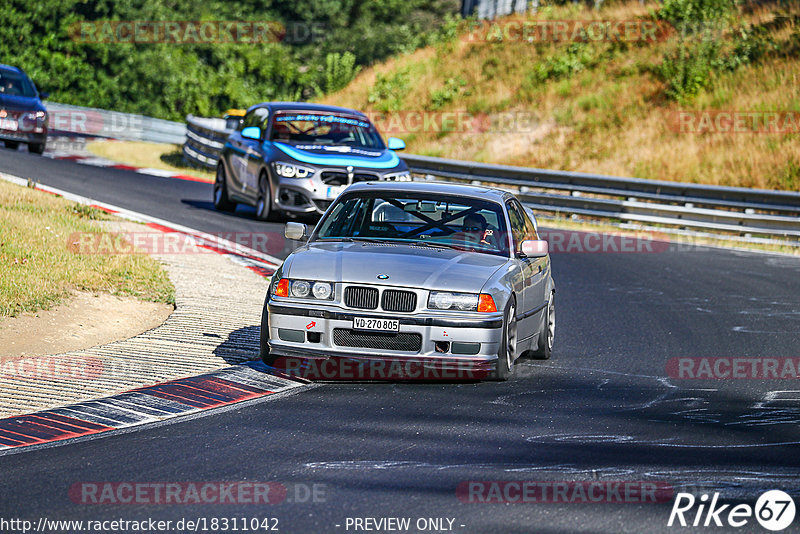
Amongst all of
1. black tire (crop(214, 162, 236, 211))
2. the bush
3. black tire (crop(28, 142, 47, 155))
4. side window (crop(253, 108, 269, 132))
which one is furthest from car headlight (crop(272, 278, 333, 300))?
the bush

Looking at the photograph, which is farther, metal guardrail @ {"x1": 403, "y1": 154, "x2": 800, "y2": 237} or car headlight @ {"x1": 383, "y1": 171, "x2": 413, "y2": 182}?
metal guardrail @ {"x1": 403, "y1": 154, "x2": 800, "y2": 237}

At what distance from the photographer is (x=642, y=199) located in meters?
24.0

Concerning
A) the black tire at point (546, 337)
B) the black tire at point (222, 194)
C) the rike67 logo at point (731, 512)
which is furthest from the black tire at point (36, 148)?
the rike67 logo at point (731, 512)

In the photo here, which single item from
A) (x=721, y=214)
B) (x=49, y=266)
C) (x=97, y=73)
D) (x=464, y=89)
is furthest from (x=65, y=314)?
(x=97, y=73)

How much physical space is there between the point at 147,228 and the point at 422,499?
1160 cm

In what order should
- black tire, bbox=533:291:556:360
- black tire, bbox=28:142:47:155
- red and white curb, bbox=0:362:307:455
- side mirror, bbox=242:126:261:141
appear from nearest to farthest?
red and white curb, bbox=0:362:307:455
black tire, bbox=533:291:556:360
side mirror, bbox=242:126:261:141
black tire, bbox=28:142:47:155

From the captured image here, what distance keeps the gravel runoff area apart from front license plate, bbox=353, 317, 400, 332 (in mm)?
1419

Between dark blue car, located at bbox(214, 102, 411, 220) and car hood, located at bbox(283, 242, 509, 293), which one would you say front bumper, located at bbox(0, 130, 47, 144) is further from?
car hood, located at bbox(283, 242, 509, 293)

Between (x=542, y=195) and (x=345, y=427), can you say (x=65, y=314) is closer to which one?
(x=345, y=427)

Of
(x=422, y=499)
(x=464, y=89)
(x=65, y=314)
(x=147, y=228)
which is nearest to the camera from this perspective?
(x=422, y=499)

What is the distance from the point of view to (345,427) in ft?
24.1

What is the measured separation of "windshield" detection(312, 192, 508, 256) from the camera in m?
9.68

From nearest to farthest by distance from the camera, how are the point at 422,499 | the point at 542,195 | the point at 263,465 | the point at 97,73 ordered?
the point at 422,499, the point at 263,465, the point at 542,195, the point at 97,73

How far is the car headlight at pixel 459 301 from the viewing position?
8.51 metres
